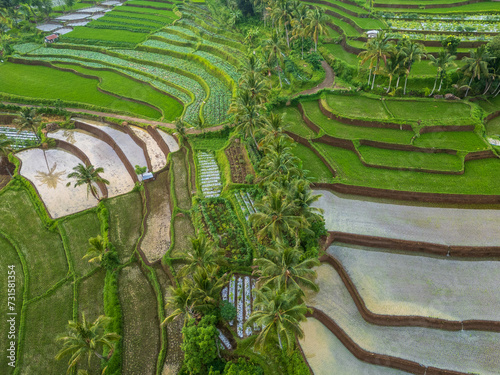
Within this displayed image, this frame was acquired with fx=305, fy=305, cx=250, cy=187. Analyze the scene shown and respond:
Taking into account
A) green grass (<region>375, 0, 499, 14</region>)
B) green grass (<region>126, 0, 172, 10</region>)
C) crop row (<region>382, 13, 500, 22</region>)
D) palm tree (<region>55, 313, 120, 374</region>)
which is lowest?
palm tree (<region>55, 313, 120, 374</region>)

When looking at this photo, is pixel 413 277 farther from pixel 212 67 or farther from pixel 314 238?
pixel 212 67

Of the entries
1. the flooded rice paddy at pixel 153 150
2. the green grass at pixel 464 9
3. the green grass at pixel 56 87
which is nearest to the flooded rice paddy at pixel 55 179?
the flooded rice paddy at pixel 153 150

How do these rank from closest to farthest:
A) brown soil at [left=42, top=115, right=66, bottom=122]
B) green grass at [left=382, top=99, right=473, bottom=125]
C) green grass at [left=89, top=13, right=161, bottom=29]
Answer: green grass at [left=382, top=99, right=473, bottom=125]
brown soil at [left=42, top=115, right=66, bottom=122]
green grass at [left=89, top=13, right=161, bottom=29]

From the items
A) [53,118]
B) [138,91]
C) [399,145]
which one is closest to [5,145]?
[53,118]

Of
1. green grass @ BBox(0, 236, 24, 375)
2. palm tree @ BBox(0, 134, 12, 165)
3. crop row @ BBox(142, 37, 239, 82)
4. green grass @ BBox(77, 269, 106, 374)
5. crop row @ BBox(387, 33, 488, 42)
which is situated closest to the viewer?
green grass @ BBox(0, 236, 24, 375)

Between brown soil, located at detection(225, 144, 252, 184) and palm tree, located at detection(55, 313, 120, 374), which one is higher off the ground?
brown soil, located at detection(225, 144, 252, 184)

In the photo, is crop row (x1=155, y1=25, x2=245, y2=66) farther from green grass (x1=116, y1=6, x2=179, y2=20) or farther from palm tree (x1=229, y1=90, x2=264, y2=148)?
palm tree (x1=229, y1=90, x2=264, y2=148)

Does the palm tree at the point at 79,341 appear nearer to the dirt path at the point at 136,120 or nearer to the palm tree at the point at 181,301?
the palm tree at the point at 181,301

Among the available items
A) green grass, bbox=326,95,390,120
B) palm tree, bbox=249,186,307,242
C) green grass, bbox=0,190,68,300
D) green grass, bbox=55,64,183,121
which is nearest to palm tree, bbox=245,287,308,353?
palm tree, bbox=249,186,307,242
